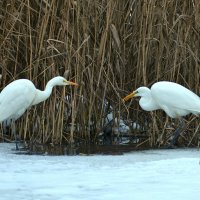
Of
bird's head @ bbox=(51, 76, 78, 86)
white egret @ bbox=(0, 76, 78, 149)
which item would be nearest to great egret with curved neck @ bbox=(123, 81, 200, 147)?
bird's head @ bbox=(51, 76, 78, 86)

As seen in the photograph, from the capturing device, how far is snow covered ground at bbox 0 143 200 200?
16.3 feet

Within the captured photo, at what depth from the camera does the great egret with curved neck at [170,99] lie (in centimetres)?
795

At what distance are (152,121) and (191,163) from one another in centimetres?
199

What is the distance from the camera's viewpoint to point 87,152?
7.54 metres

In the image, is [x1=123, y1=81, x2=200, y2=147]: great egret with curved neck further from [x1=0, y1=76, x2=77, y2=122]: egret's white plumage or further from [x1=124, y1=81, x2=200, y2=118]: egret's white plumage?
[x1=0, y1=76, x2=77, y2=122]: egret's white plumage

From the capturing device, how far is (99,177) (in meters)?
5.71

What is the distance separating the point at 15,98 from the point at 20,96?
66 millimetres

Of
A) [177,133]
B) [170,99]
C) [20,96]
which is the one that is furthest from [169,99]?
[20,96]

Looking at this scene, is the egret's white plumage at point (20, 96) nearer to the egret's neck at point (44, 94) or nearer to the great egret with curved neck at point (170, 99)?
the egret's neck at point (44, 94)

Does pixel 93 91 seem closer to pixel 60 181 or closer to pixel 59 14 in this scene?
pixel 59 14

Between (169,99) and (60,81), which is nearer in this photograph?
(60,81)

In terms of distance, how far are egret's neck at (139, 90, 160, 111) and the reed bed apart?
129mm

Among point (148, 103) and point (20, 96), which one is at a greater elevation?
point (20, 96)

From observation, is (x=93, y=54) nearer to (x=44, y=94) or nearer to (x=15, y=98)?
(x=44, y=94)
